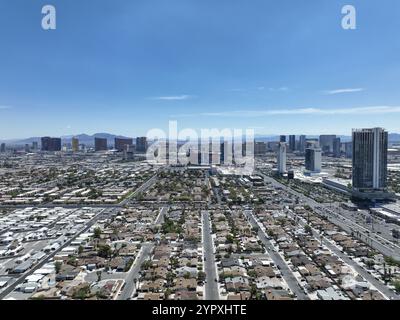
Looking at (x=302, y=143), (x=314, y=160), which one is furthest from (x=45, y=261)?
(x=302, y=143)

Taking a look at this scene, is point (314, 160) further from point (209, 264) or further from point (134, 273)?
point (134, 273)

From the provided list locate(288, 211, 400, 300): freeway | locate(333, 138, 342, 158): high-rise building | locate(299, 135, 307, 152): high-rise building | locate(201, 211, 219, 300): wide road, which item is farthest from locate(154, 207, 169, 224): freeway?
locate(299, 135, 307, 152): high-rise building

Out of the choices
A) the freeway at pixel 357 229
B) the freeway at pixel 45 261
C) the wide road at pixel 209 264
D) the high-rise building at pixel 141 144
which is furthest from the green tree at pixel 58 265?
the high-rise building at pixel 141 144

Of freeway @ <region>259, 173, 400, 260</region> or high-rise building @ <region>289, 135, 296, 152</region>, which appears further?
high-rise building @ <region>289, 135, 296, 152</region>

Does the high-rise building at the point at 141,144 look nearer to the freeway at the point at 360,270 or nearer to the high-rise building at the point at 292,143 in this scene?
the high-rise building at the point at 292,143

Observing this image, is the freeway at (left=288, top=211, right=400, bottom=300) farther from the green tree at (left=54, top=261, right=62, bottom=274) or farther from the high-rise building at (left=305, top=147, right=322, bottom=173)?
the high-rise building at (left=305, top=147, right=322, bottom=173)

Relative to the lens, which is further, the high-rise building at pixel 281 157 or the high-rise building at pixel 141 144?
the high-rise building at pixel 141 144

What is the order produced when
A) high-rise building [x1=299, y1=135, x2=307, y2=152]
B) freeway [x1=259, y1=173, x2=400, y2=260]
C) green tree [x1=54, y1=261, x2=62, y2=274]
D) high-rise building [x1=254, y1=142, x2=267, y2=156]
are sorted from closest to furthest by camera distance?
1. green tree [x1=54, y1=261, x2=62, y2=274]
2. freeway [x1=259, y1=173, x2=400, y2=260]
3. high-rise building [x1=254, y1=142, x2=267, y2=156]
4. high-rise building [x1=299, y1=135, x2=307, y2=152]
